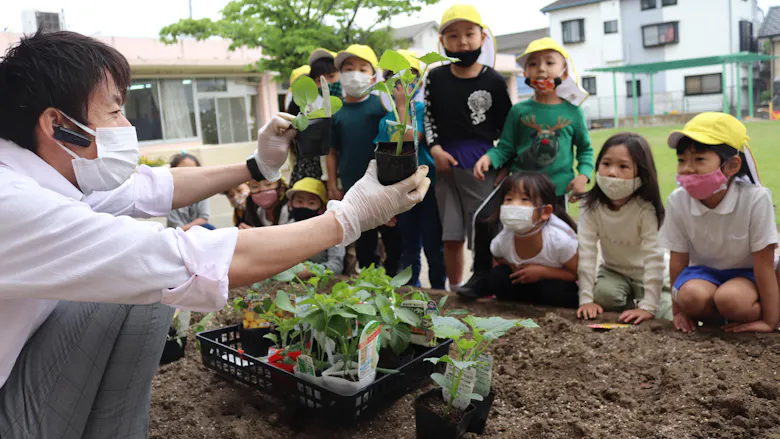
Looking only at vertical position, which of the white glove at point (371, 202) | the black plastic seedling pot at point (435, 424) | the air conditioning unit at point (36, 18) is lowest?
the black plastic seedling pot at point (435, 424)

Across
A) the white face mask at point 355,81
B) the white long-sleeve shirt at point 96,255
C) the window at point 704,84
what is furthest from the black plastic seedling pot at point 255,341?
the window at point 704,84

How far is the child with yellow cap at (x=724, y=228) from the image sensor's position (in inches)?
92.4

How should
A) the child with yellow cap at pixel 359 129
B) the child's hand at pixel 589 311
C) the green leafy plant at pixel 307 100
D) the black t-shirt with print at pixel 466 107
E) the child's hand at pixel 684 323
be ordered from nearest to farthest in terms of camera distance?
the green leafy plant at pixel 307 100 < the child's hand at pixel 684 323 < the child's hand at pixel 589 311 < the black t-shirt with print at pixel 466 107 < the child with yellow cap at pixel 359 129

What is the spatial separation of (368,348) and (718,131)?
5.55 feet

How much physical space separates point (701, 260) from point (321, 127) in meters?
1.83

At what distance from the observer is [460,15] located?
3396mm

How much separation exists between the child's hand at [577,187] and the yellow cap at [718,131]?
0.80 meters

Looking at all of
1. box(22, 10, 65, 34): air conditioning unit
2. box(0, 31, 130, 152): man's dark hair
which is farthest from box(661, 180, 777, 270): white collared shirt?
box(22, 10, 65, 34): air conditioning unit

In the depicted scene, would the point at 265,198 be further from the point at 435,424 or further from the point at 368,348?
the point at 435,424

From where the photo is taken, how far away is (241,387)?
212cm

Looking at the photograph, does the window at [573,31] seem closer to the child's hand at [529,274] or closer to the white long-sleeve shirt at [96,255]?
the child's hand at [529,274]

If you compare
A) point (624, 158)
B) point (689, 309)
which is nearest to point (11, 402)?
point (689, 309)

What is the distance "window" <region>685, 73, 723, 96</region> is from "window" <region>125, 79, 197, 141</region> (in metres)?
21.9

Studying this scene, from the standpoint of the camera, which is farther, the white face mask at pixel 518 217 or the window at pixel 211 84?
the window at pixel 211 84
